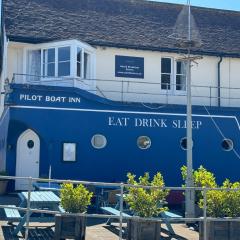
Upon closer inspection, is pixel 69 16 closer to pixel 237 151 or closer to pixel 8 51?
pixel 8 51

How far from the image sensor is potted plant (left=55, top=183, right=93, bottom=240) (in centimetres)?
1025

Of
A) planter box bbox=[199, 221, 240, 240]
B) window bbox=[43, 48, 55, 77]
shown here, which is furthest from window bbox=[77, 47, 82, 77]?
planter box bbox=[199, 221, 240, 240]

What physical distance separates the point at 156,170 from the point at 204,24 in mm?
8696

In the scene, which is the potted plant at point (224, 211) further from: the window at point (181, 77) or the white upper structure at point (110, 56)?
the window at point (181, 77)

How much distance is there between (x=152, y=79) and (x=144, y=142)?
344 centimetres

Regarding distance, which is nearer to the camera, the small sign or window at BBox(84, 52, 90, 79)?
window at BBox(84, 52, 90, 79)

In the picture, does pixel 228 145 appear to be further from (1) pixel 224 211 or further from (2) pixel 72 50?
(1) pixel 224 211

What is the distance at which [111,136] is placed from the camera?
57.5 feet

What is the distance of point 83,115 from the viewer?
17.3 metres

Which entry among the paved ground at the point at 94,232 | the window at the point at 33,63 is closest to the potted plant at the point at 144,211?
the paved ground at the point at 94,232

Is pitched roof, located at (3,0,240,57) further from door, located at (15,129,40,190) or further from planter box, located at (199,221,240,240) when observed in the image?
planter box, located at (199,221,240,240)

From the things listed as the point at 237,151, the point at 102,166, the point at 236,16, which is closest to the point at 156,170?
the point at 102,166

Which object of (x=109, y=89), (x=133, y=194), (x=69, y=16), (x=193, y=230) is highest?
(x=69, y=16)

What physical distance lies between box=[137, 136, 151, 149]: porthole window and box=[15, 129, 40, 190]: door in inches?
146
